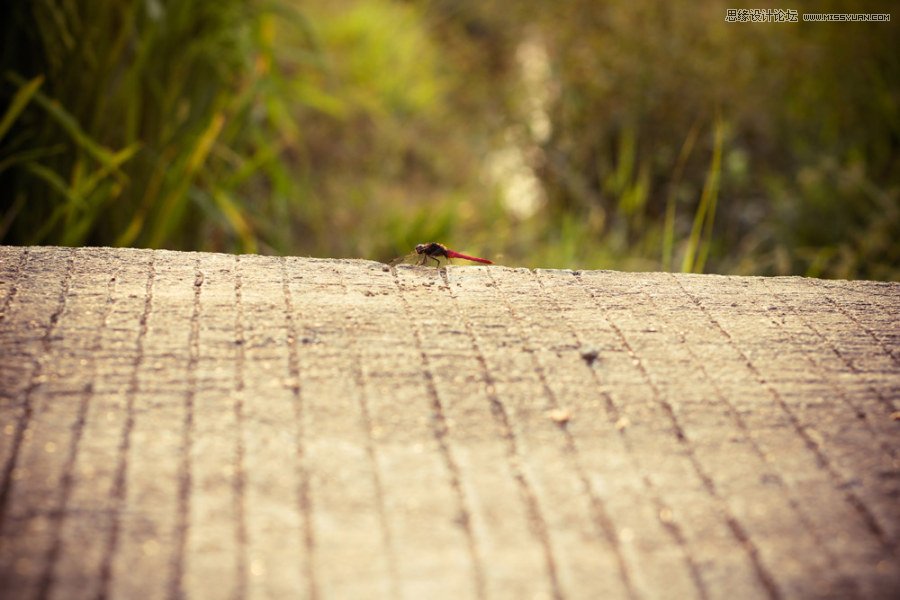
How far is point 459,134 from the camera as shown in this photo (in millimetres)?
4621

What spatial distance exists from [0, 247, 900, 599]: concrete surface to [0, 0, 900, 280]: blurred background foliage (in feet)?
2.71

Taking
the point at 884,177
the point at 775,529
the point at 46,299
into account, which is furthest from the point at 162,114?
the point at 884,177

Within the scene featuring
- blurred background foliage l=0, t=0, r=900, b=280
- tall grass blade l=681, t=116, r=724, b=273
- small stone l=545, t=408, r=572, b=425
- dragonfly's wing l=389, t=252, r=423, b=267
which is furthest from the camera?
blurred background foliage l=0, t=0, r=900, b=280

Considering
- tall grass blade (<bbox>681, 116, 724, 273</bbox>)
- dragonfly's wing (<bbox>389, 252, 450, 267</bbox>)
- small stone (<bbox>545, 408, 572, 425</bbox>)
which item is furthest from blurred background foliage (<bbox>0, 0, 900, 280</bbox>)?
small stone (<bbox>545, 408, 572, 425</bbox>)

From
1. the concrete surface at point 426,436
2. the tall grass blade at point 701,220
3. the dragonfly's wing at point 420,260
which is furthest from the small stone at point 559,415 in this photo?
the tall grass blade at point 701,220

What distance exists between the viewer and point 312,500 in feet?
2.54

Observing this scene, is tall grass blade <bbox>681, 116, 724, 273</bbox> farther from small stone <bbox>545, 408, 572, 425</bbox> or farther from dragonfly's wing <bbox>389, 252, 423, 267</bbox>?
small stone <bbox>545, 408, 572, 425</bbox>

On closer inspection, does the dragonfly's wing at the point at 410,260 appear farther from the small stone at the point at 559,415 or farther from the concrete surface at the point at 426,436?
the small stone at the point at 559,415

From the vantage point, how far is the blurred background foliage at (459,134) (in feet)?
6.64

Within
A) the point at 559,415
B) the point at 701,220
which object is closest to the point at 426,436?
the point at 559,415

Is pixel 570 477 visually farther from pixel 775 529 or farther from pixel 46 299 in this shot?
pixel 46 299

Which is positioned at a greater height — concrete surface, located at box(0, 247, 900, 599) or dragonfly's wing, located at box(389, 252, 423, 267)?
dragonfly's wing, located at box(389, 252, 423, 267)

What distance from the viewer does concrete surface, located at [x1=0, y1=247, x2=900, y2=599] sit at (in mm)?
716

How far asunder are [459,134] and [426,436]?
153 inches
